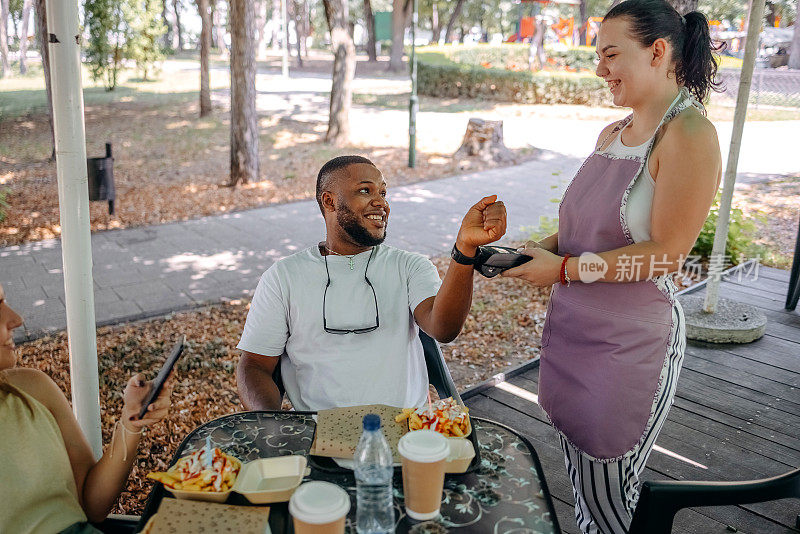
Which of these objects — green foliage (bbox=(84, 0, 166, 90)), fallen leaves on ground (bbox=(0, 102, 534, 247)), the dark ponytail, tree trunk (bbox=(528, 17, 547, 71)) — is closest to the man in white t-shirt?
the dark ponytail

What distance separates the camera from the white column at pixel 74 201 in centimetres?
207

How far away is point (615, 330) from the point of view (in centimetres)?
190

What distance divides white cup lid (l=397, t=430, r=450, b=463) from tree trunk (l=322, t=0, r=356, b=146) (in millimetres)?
10997

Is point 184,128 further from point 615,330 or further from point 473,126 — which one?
point 615,330

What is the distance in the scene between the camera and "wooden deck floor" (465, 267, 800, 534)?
8.70 feet

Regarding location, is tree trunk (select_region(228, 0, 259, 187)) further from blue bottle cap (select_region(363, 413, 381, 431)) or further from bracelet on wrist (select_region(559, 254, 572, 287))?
blue bottle cap (select_region(363, 413, 381, 431))

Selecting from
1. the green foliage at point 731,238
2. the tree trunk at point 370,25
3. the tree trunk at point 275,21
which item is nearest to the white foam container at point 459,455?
the green foliage at point 731,238

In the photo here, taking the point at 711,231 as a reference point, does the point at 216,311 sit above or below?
below

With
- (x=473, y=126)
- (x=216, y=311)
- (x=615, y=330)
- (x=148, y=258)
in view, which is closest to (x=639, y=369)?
(x=615, y=330)

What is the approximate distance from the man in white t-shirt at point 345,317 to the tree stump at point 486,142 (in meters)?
9.34

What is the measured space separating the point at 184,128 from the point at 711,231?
485 inches

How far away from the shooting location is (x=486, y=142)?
11.6 meters

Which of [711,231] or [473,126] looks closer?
[711,231]

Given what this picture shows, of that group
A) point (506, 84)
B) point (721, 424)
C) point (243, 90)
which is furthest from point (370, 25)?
point (721, 424)
